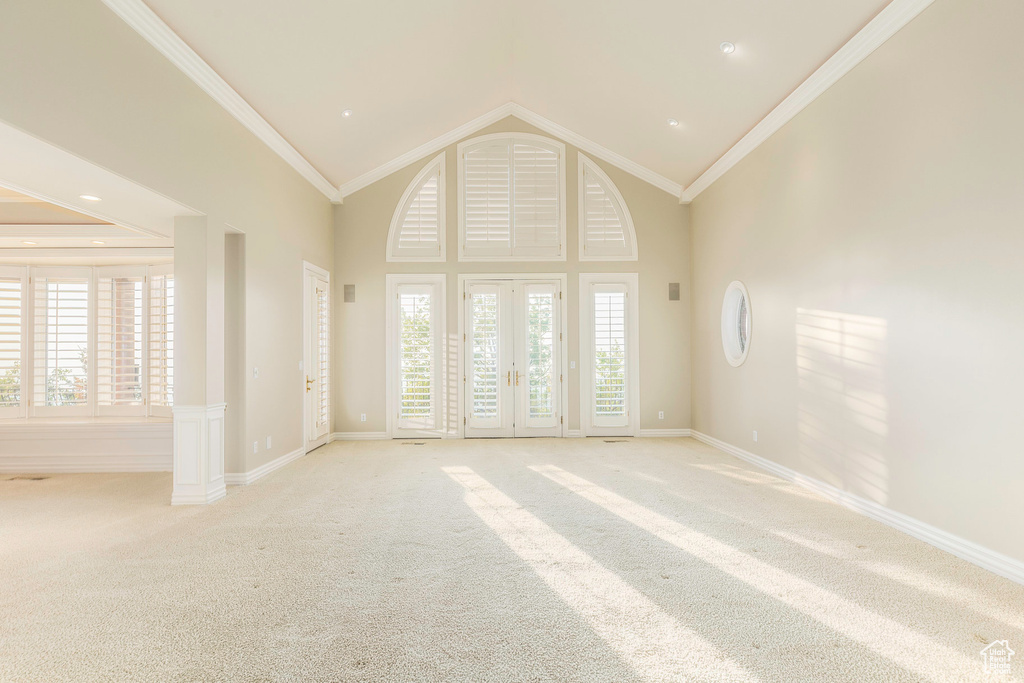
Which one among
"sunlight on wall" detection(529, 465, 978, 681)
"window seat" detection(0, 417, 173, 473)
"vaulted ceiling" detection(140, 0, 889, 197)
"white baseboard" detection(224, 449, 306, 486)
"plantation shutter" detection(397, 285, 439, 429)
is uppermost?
"vaulted ceiling" detection(140, 0, 889, 197)

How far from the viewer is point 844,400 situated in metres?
4.16

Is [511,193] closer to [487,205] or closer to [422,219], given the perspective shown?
[487,205]

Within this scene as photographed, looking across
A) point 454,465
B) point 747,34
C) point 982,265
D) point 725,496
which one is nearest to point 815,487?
point 725,496

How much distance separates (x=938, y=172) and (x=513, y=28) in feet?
13.9

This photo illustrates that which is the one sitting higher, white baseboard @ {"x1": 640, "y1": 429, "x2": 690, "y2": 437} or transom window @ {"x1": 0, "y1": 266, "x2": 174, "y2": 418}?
transom window @ {"x1": 0, "y1": 266, "x2": 174, "y2": 418}

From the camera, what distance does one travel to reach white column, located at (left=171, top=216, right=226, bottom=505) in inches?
169

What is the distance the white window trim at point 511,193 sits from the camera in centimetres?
753

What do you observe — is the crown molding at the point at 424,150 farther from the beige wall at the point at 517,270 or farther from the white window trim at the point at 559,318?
the white window trim at the point at 559,318

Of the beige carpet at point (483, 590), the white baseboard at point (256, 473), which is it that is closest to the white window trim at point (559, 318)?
the white baseboard at point (256, 473)

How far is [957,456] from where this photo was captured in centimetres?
314

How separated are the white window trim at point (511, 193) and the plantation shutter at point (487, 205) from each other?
0.03 m

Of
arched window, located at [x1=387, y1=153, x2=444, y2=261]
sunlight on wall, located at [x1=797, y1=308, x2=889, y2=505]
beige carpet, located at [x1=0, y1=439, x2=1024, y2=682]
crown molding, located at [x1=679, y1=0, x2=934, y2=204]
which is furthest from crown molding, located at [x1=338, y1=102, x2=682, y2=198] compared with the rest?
beige carpet, located at [x1=0, y1=439, x2=1024, y2=682]

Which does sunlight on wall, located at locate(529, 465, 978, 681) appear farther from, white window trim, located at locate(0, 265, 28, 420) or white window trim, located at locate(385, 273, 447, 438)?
white window trim, located at locate(0, 265, 28, 420)

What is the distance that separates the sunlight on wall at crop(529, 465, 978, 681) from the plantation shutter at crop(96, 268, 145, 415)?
223 inches
